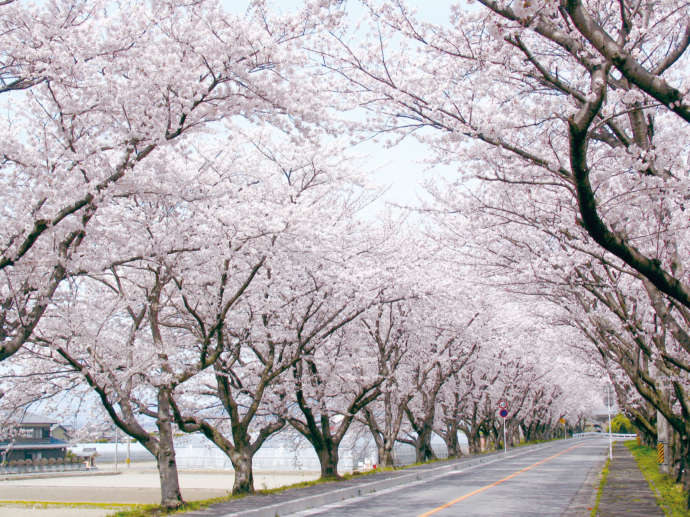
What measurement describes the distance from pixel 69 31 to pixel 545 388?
62.8 meters

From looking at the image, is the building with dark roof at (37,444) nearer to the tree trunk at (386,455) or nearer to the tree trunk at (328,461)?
the tree trunk at (386,455)

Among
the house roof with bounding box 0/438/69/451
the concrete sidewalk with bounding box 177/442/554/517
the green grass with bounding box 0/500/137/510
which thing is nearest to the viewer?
the concrete sidewalk with bounding box 177/442/554/517

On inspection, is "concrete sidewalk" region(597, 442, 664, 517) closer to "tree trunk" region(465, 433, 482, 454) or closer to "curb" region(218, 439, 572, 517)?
"curb" region(218, 439, 572, 517)

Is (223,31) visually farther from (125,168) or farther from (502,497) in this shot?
(502,497)

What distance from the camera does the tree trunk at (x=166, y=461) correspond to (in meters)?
13.3

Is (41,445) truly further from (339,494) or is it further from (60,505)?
(339,494)

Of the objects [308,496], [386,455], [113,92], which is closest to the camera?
[113,92]

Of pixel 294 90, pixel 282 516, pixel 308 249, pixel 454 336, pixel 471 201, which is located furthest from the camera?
pixel 454 336

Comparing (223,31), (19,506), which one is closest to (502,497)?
(223,31)

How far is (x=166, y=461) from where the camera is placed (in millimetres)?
13664

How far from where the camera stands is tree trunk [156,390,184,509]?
13.3 m

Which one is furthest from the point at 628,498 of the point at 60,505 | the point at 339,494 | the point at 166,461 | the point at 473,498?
the point at 60,505

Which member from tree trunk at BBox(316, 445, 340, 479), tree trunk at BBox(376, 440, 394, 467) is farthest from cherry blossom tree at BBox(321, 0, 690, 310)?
tree trunk at BBox(376, 440, 394, 467)

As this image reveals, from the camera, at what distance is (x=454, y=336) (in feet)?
95.5
